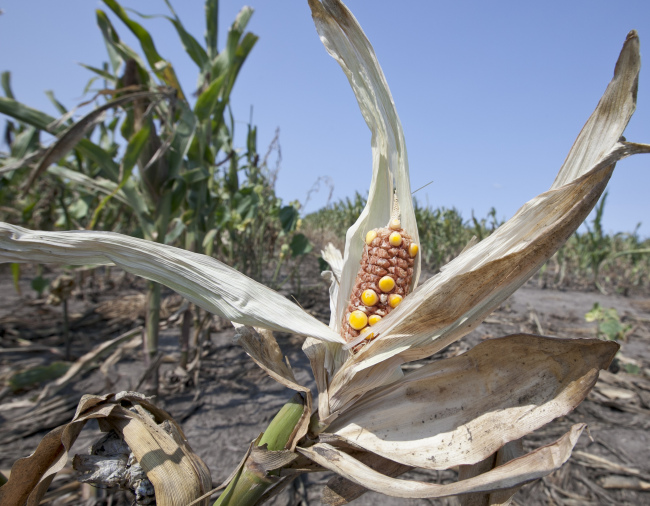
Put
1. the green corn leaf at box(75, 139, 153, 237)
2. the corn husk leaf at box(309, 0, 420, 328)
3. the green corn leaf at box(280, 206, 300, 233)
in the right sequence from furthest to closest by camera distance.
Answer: the green corn leaf at box(280, 206, 300, 233)
the green corn leaf at box(75, 139, 153, 237)
the corn husk leaf at box(309, 0, 420, 328)

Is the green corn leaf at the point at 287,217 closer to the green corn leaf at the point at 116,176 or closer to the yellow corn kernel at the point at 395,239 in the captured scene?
the green corn leaf at the point at 116,176

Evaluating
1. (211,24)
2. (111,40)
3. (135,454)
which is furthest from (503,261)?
(211,24)

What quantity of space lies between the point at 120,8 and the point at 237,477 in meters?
2.18

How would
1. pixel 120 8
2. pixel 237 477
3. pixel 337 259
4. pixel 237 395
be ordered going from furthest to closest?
pixel 237 395
pixel 120 8
pixel 337 259
pixel 237 477

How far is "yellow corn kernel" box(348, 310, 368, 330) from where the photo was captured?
65 centimetres

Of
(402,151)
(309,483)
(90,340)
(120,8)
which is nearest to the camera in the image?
(402,151)

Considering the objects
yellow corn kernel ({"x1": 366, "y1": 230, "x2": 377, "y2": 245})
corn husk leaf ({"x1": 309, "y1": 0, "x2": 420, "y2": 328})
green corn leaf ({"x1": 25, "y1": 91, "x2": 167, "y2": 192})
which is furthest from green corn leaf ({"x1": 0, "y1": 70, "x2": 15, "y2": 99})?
yellow corn kernel ({"x1": 366, "y1": 230, "x2": 377, "y2": 245})

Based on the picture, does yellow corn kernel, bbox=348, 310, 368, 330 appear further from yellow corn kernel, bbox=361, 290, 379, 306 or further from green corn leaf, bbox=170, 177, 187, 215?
green corn leaf, bbox=170, 177, 187, 215

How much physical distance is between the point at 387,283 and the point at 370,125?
0.30 meters

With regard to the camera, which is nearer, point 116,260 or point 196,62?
point 116,260

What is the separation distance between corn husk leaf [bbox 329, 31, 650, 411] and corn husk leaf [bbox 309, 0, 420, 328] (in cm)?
15

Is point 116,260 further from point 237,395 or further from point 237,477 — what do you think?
point 237,395

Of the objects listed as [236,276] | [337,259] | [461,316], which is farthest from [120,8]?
[461,316]

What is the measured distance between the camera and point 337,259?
3.00 ft
